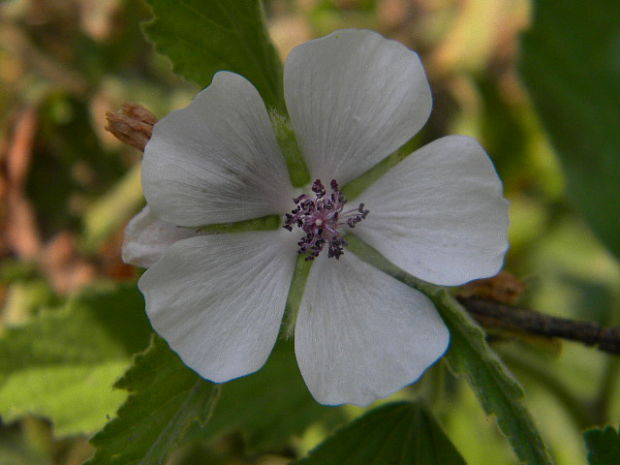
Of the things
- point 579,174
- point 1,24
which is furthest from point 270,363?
point 1,24

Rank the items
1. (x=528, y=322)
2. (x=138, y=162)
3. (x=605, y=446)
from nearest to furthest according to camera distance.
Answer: (x=605, y=446) < (x=528, y=322) < (x=138, y=162)

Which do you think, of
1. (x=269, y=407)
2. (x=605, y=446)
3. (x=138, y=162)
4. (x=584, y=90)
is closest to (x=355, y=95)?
(x=605, y=446)

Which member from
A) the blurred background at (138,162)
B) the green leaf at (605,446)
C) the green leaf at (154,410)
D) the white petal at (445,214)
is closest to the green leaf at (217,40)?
the white petal at (445,214)

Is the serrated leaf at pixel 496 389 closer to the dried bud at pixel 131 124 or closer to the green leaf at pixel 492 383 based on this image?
the green leaf at pixel 492 383

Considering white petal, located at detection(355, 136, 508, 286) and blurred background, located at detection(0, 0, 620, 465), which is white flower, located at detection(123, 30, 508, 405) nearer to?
white petal, located at detection(355, 136, 508, 286)

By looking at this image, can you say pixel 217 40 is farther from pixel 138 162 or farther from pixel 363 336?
pixel 138 162

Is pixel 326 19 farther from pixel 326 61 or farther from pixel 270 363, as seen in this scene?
pixel 326 61

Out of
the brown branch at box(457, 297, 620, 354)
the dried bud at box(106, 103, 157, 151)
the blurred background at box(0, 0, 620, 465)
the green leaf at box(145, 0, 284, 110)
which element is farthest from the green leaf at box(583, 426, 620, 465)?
the dried bud at box(106, 103, 157, 151)
